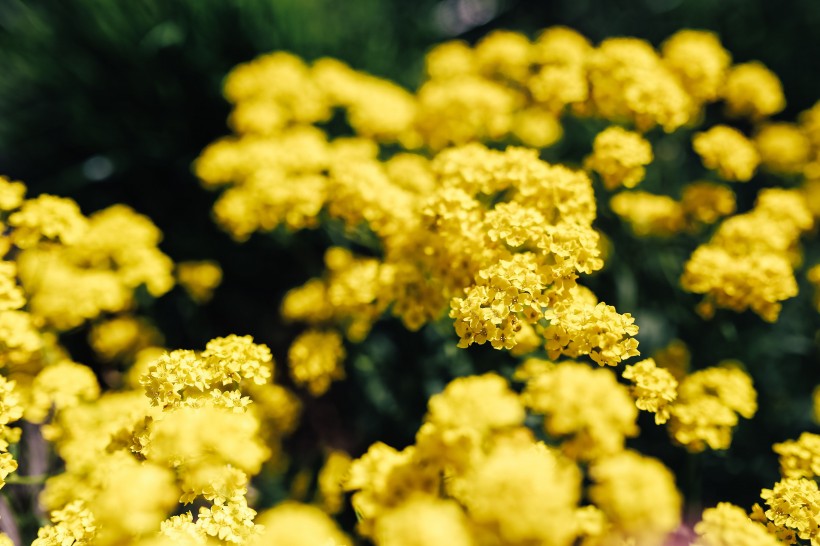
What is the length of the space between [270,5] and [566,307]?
2971mm

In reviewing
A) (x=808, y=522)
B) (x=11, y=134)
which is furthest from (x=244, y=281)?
(x=808, y=522)

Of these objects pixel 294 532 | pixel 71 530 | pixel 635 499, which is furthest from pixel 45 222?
pixel 635 499

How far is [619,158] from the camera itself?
2.17 m

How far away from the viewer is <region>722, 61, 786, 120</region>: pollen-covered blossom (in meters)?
2.86

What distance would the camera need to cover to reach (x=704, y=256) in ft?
7.02

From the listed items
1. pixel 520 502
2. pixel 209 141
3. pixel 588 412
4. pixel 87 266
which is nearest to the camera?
pixel 520 502

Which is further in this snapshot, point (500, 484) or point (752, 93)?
point (752, 93)

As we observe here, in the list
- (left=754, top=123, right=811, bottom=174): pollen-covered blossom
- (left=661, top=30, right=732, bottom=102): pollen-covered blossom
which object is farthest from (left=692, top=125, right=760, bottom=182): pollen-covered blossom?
(left=754, top=123, right=811, bottom=174): pollen-covered blossom

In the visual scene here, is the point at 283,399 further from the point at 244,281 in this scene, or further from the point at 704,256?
the point at 704,256

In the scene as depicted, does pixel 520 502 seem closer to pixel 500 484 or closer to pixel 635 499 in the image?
pixel 500 484

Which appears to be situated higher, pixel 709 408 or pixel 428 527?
pixel 428 527

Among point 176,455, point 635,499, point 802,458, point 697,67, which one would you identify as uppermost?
point 697,67

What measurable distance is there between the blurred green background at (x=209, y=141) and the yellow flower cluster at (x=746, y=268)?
0.46 metres

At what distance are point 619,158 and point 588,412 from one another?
3.55 ft
